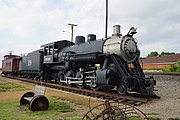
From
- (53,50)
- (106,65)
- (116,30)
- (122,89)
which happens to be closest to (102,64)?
(106,65)

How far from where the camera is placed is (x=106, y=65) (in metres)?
13.7

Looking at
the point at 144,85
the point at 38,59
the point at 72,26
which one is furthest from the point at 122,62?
the point at 72,26

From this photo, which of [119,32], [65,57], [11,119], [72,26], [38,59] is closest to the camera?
[11,119]

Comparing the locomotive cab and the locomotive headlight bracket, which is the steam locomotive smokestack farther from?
the locomotive cab

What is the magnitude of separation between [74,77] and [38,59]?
708 cm

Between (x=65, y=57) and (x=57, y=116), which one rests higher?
(x=65, y=57)

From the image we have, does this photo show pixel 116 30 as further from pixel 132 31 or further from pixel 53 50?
pixel 53 50

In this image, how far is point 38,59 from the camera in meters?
22.9

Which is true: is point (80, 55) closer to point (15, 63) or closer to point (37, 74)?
point (37, 74)

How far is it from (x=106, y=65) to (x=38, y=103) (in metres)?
5.89

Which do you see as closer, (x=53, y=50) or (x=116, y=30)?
(x=116, y=30)

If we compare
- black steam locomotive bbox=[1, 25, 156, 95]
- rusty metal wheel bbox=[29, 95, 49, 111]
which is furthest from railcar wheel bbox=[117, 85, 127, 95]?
rusty metal wheel bbox=[29, 95, 49, 111]

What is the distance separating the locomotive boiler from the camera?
12547mm

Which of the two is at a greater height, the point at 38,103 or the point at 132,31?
the point at 132,31
